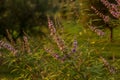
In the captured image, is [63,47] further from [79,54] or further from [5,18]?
[5,18]

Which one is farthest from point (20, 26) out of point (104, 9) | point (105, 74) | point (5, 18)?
point (105, 74)

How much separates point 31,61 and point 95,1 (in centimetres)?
801

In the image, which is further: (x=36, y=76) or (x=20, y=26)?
(x=20, y=26)

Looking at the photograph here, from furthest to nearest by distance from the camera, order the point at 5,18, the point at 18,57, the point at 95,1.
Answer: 1. the point at 95,1
2. the point at 5,18
3. the point at 18,57

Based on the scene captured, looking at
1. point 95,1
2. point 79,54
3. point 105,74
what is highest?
point 95,1

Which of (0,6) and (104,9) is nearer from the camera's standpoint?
(0,6)

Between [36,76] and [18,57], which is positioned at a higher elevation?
[18,57]

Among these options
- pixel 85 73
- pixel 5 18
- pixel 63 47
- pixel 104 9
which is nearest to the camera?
pixel 63 47

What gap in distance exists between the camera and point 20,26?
14.4m

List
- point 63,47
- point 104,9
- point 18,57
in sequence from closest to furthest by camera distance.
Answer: point 63,47 < point 18,57 < point 104,9

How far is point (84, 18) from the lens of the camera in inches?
700

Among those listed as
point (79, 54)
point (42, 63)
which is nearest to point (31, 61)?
point (42, 63)

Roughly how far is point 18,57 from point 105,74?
6.97 ft

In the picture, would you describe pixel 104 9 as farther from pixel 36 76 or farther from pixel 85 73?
pixel 85 73
